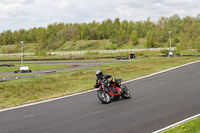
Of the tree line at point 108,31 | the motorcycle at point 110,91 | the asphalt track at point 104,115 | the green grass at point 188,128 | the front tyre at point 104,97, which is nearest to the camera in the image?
the green grass at point 188,128

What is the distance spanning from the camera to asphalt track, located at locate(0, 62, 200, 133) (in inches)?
356

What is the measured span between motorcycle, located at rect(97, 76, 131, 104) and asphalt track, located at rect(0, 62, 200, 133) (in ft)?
1.06

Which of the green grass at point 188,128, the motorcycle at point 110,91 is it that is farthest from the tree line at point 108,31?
the green grass at point 188,128

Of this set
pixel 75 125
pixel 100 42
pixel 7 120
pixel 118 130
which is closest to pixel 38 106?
pixel 7 120

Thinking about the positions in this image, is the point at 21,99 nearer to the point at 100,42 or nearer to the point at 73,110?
the point at 73,110

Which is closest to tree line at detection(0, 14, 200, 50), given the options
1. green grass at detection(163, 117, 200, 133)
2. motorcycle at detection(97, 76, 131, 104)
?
motorcycle at detection(97, 76, 131, 104)

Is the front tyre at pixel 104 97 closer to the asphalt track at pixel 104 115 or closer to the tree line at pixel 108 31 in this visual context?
the asphalt track at pixel 104 115

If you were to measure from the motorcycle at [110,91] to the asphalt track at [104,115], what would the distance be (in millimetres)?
323

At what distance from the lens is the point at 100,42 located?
127750 mm

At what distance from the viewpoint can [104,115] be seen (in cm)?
1069

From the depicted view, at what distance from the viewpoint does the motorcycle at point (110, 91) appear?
13287 mm

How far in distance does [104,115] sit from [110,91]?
3.08 metres

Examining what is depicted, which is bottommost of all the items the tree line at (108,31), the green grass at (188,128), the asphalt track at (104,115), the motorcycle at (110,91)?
the asphalt track at (104,115)

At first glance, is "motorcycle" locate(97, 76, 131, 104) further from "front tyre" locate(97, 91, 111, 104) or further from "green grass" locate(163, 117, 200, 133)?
"green grass" locate(163, 117, 200, 133)
